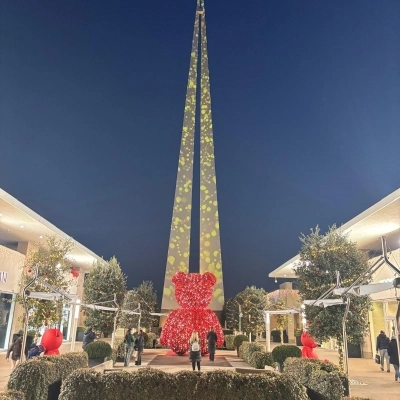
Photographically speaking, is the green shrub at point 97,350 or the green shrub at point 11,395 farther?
the green shrub at point 97,350

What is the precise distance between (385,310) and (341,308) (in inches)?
461

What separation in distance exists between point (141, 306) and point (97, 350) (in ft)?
56.9

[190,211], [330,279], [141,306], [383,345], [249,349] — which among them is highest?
[190,211]

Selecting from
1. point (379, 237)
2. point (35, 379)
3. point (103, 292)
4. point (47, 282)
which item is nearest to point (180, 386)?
point (35, 379)

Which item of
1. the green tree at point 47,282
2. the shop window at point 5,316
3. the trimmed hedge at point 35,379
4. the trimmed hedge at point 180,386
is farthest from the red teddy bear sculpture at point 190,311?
the trimmed hedge at point 180,386

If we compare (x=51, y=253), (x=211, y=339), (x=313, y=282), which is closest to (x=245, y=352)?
(x=211, y=339)

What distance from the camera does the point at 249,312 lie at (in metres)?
30.6

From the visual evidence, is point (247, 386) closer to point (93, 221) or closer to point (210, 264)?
point (210, 264)

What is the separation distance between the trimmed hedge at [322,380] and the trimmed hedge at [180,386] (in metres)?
1.00

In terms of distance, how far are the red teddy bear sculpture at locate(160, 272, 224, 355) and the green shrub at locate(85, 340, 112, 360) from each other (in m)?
6.05

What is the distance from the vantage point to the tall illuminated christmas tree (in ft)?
100

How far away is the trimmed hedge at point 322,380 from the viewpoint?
7.66 m

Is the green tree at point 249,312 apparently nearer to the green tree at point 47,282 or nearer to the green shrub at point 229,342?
the green shrub at point 229,342

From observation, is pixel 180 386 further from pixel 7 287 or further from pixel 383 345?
pixel 7 287
